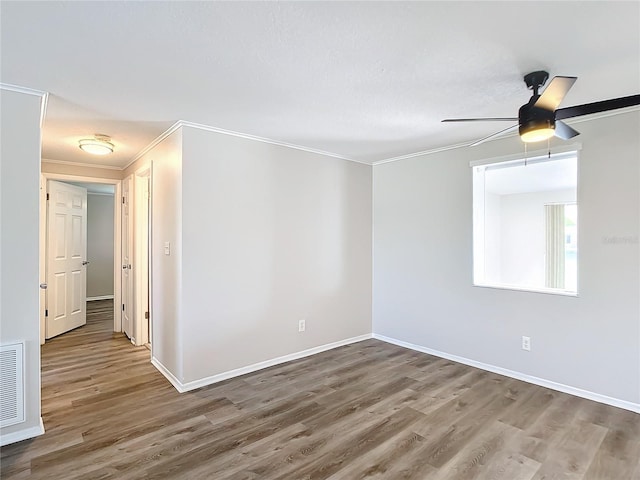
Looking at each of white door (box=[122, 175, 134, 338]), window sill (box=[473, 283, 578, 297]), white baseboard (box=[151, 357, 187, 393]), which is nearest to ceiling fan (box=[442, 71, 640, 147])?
window sill (box=[473, 283, 578, 297])

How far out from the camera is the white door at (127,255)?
4.56m

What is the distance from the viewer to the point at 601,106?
6.09 feet

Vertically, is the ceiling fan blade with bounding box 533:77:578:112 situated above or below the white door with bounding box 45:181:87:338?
above

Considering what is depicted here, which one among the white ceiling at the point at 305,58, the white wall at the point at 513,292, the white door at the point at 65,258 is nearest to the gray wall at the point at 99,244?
the white door at the point at 65,258

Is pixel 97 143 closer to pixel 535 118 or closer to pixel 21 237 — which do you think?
pixel 21 237

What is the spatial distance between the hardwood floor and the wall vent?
0.63ft

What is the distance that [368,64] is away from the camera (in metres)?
2.06

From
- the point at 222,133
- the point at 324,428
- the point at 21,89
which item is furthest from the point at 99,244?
the point at 324,428

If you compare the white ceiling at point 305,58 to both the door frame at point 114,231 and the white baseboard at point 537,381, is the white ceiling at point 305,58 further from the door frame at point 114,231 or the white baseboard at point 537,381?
the white baseboard at point 537,381

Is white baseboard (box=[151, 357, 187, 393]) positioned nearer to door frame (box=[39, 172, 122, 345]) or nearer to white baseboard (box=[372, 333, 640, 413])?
door frame (box=[39, 172, 122, 345])

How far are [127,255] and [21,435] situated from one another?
9.00 ft

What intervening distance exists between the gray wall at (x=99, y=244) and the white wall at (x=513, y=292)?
19.6 ft

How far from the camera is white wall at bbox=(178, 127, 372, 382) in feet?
10.4

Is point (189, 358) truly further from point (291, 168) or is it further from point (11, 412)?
point (291, 168)
